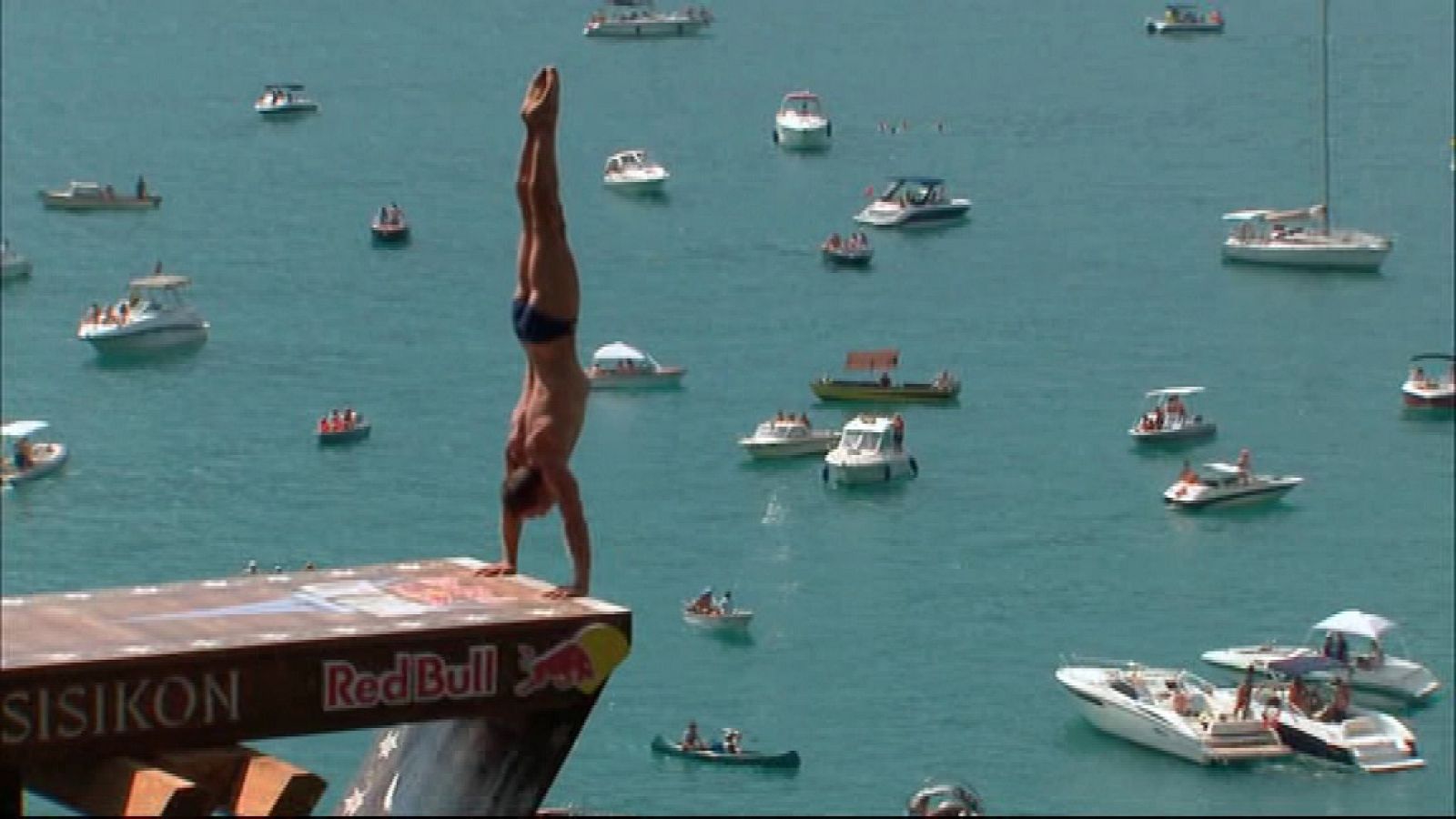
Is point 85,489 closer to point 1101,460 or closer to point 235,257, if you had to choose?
point 1101,460

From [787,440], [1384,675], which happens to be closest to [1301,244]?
[787,440]

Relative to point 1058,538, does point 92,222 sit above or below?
above

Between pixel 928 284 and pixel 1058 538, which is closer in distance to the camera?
pixel 1058 538

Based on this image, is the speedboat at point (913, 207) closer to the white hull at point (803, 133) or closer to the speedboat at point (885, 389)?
the white hull at point (803, 133)

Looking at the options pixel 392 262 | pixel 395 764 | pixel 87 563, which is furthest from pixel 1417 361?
pixel 395 764

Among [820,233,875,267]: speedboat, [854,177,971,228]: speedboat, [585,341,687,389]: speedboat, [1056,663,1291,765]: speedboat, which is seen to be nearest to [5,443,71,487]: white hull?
[585,341,687,389]: speedboat

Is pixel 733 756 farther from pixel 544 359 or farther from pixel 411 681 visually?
pixel 411 681

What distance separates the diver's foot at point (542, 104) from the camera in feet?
68.7

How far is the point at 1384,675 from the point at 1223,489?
23758 mm

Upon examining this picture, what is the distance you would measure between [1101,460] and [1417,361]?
22.1 meters

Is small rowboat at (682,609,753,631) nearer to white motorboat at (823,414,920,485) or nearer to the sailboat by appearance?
white motorboat at (823,414,920,485)

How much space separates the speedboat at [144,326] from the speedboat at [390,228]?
21600 mm

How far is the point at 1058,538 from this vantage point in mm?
110688

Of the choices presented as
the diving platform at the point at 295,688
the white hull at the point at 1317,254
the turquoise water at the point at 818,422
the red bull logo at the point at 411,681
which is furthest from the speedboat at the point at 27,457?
the red bull logo at the point at 411,681
